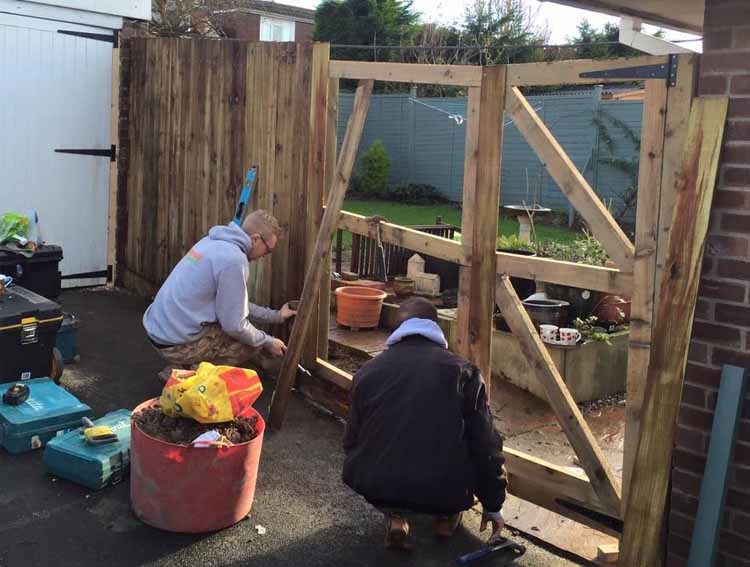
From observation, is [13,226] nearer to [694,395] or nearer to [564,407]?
[564,407]

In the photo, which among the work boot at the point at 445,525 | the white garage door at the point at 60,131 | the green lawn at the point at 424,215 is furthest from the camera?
the green lawn at the point at 424,215

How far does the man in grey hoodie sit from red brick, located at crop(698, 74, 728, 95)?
2.89 metres

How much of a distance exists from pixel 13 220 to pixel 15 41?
239 centimetres

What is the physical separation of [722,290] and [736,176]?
441mm

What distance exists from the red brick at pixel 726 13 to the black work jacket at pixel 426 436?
1704 millimetres

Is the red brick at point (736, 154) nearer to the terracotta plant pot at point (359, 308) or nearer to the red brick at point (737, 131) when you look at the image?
the red brick at point (737, 131)

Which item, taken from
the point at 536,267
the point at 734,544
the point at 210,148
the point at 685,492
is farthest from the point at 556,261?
the point at 210,148

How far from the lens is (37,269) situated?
6.76 metres

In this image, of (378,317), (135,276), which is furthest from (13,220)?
(378,317)

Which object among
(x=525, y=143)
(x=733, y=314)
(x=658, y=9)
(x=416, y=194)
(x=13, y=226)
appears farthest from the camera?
(x=416, y=194)

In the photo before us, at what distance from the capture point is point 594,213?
3936mm

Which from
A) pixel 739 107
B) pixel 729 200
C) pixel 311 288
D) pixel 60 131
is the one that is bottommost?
pixel 311 288

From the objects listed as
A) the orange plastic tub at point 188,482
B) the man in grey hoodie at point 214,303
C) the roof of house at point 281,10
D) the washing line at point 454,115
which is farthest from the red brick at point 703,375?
the roof of house at point 281,10

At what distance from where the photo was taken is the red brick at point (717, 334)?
329 cm
